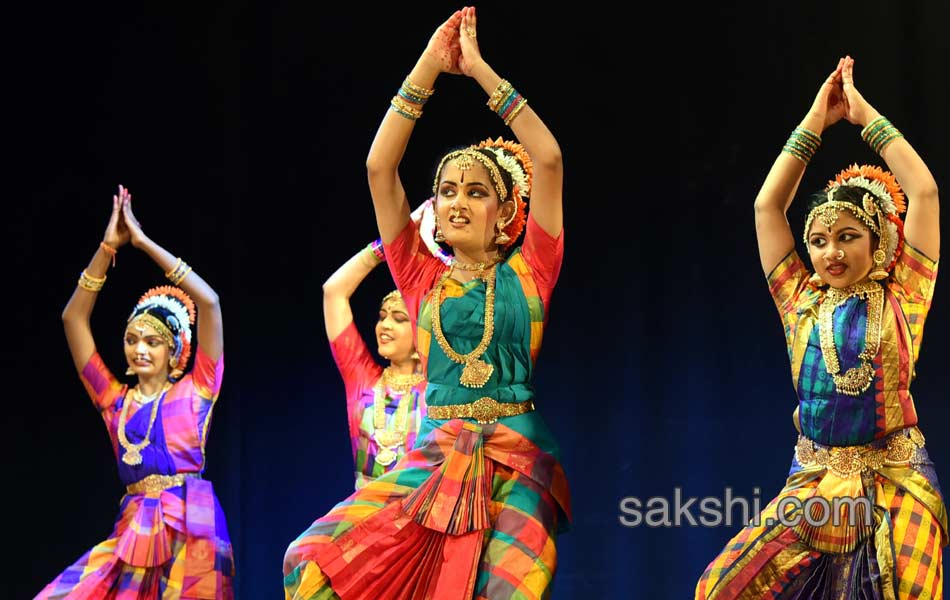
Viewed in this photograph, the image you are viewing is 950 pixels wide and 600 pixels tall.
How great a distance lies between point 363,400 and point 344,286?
429mm

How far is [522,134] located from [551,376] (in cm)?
188

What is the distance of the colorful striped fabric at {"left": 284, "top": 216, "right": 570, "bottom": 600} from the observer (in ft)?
11.2

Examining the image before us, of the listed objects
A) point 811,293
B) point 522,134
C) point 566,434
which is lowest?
point 566,434

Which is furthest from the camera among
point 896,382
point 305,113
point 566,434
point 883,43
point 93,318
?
point 93,318

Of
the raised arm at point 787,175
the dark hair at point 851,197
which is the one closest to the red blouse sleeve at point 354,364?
the raised arm at point 787,175

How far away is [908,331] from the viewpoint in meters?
3.60

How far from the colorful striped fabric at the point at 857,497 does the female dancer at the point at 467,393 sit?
555 mm

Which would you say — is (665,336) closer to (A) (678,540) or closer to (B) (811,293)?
(A) (678,540)

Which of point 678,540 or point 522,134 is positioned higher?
point 522,134

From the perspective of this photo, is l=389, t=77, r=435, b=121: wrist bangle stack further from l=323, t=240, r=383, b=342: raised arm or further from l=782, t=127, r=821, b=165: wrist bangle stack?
l=323, t=240, r=383, b=342: raised arm

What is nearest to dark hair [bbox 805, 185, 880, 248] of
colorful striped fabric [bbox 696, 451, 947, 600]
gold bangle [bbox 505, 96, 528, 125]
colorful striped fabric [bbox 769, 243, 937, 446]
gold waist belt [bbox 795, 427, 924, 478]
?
colorful striped fabric [bbox 769, 243, 937, 446]

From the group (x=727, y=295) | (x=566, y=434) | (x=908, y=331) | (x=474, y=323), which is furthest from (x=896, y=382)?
(x=566, y=434)

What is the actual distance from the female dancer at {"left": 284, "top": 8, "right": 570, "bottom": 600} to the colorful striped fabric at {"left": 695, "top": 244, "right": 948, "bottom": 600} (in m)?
0.56

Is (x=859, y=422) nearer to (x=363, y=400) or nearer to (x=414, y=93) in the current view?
(x=414, y=93)
